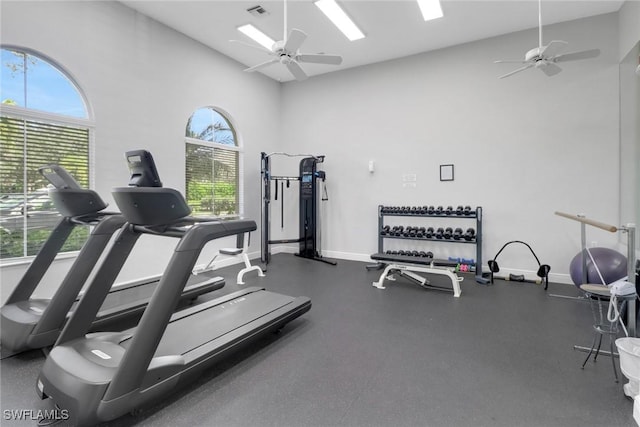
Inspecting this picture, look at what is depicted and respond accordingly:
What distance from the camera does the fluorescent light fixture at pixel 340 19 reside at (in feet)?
13.4

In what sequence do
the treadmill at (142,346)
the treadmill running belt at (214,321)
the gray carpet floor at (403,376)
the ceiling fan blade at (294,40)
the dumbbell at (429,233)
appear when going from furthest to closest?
1. the dumbbell at (429,233)
2. the ceiling fan blade at (294,40)
3. the treadmill running belt at (214,321)
4. the gray carpet floor at (403,376)
5. the treadmill at (142,346)

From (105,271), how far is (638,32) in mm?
5824

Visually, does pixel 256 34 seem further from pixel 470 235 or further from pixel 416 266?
pixel 470 235

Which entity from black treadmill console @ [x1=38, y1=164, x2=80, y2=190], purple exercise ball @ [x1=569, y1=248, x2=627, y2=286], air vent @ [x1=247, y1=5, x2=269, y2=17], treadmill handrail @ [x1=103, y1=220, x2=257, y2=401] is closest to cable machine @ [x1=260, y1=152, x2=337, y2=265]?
air vent @ [x1=247, y1=5, x2=269, y2=17]

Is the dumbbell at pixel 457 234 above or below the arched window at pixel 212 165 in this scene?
below

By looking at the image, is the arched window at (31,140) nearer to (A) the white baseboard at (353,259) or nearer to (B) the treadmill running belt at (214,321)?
(B) the treadmill running belt at (214,321)

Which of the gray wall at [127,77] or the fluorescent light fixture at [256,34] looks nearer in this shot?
the gray wall at [127,77]

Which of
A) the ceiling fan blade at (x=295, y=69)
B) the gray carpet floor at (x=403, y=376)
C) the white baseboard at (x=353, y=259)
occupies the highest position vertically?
the ceiling fan blade at (x=295, y=69)

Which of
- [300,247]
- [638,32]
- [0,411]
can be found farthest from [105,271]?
[638,32]

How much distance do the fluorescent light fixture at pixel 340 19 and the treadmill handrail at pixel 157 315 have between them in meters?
3.58

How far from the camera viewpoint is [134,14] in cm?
425

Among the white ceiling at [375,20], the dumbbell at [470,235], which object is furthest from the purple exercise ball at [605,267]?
the white ceiling at [375,20]

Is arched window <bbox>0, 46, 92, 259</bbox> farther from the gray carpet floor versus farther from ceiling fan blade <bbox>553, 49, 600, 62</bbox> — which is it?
ceiling fan blade <bbox>553, 49, 600, 62</bbox>

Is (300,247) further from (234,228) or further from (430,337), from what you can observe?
(234,228)
